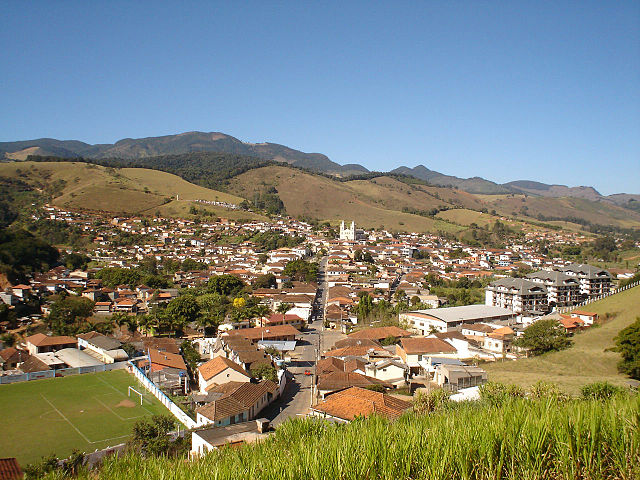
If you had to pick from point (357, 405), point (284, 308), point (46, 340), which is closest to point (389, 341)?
point (284, 308)

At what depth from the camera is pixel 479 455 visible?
4141mm

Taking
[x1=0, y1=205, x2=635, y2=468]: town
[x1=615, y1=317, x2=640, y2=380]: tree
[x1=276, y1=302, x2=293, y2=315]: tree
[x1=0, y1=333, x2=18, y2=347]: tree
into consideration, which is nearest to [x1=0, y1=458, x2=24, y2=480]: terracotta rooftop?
[x1=0, y1=205, x2=635, y2=468]: town

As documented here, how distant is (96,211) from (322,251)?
36475mm

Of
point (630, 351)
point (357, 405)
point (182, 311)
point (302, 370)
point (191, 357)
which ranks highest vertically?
point (630, 351)

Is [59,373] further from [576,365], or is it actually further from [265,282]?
[576,365]

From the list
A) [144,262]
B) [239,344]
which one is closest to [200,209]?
[144,262]

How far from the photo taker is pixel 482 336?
88.9 feet

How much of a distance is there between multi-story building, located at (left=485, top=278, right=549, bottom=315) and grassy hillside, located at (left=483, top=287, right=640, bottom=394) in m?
10.2

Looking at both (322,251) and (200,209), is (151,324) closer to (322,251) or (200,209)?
(322,251)

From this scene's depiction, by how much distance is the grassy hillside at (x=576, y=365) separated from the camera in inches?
633

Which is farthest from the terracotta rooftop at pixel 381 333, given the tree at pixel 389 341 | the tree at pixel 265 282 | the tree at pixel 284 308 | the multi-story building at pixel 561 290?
the multi-story building at pixel 561 290

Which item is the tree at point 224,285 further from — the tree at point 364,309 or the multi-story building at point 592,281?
the multi-story building at point 592,281

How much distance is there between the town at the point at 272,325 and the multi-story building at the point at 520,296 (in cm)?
12

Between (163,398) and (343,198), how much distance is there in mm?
98178
